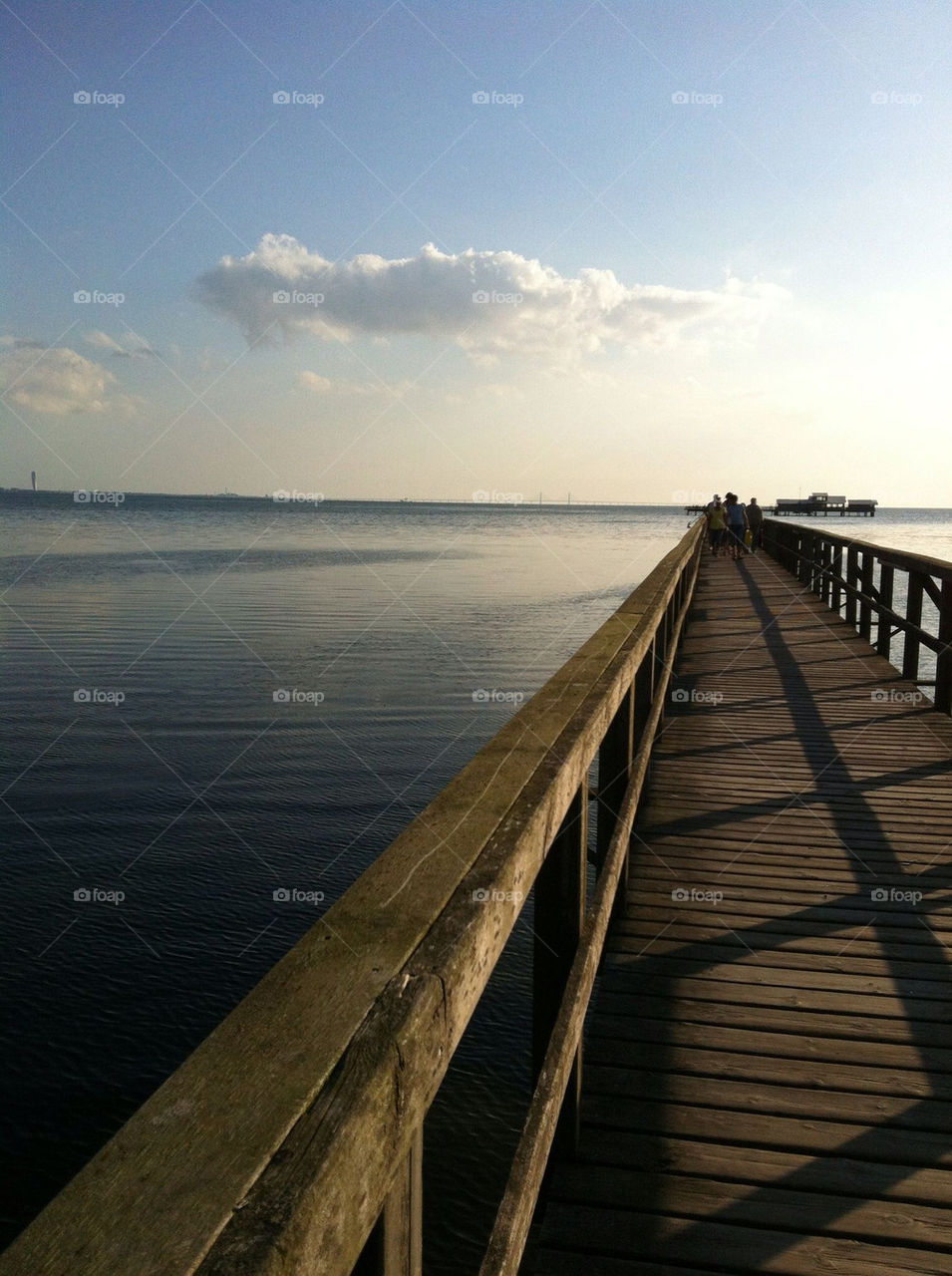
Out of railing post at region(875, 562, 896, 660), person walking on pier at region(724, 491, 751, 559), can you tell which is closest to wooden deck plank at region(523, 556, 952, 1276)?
railing post at region(875, 562, 896, 660)

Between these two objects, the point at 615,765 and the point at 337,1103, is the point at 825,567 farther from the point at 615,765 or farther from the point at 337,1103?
the point at 337,1103

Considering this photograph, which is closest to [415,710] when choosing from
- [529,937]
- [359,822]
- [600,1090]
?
[359,822]

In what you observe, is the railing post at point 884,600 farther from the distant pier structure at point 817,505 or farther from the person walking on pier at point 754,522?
the distant pier structure at point 817,505

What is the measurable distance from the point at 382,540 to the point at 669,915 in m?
A: 63.1

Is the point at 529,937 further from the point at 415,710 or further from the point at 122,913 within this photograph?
the point at 415,710

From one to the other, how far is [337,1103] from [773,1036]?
8.64 ft

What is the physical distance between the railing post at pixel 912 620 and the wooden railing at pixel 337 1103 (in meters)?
7.11

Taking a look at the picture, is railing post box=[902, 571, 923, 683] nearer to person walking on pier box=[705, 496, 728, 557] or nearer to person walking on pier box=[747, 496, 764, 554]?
person walking on pier box=[705, 496, 728, 557]

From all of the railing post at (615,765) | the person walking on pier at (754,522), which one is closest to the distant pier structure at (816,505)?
the person walking on pier at (754,522)

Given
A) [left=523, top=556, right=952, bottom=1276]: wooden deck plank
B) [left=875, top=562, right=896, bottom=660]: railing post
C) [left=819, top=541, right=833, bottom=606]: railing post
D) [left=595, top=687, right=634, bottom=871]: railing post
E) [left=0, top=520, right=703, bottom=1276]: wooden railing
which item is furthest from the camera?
[left=819, top=541, right=833, bottom=606]: railing post

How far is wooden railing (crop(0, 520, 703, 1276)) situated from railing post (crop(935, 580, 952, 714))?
608 cm

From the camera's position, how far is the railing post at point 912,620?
817 centimetres

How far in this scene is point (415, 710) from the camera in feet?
42.1

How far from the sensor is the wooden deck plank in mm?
2326
